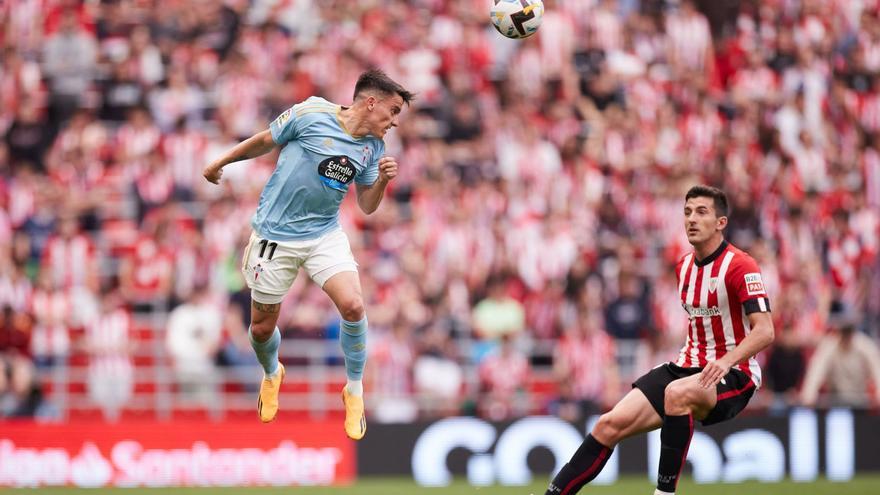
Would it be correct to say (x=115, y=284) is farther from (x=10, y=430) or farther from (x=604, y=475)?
(x=604, y=475)

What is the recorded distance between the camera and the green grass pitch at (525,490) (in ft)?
46.6

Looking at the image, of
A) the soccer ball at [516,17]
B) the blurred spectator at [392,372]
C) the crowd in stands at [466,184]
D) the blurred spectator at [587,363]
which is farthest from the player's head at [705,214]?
the blurred spectator at [392,372]

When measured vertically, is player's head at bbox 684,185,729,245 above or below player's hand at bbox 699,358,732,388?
above

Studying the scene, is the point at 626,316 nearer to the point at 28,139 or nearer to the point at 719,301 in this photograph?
the point at 719,301

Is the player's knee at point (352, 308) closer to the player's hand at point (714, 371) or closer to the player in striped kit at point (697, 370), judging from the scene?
the player in striped kit at point (697, 370)

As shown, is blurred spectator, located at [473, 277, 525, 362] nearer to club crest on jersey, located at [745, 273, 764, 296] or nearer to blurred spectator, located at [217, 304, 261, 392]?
blurred spectator, located at [217, 304, 261, 392]

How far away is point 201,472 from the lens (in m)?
15.6

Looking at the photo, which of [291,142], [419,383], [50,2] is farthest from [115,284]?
[291,142]

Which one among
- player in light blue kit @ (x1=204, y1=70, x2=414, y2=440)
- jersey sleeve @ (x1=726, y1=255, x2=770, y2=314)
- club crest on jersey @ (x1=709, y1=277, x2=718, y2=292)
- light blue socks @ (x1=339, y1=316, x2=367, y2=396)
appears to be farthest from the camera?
light blue socks @ (x1=339, y1=316, x2=367, y2=396)

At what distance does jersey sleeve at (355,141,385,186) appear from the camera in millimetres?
10227

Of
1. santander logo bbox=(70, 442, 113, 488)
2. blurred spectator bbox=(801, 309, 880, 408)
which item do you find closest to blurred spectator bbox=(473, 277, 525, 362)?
blurred spectator bbox=(801, 309, 880, 408)

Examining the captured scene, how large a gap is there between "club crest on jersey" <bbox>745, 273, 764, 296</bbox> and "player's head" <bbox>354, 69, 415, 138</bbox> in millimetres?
2643

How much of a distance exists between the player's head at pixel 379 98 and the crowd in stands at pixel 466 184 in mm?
6917

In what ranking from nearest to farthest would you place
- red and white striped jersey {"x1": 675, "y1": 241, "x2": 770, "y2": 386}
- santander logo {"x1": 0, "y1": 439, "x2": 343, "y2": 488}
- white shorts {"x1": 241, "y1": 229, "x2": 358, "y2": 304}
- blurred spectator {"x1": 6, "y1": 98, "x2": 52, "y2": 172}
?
red and white striped jersey {"x1": 675, "y1": 241, "x2": 770, "y2": 386} < white shorts {"x1": 241, "y1": 229, "x2": 358, "y2": 304} < santander logo {"x1": 0, "y1": 439, "x2": 343, "y2": 488} < blurred spectator {"x1": 6, "y1": 98, "x2": 52, "y2": 172}
